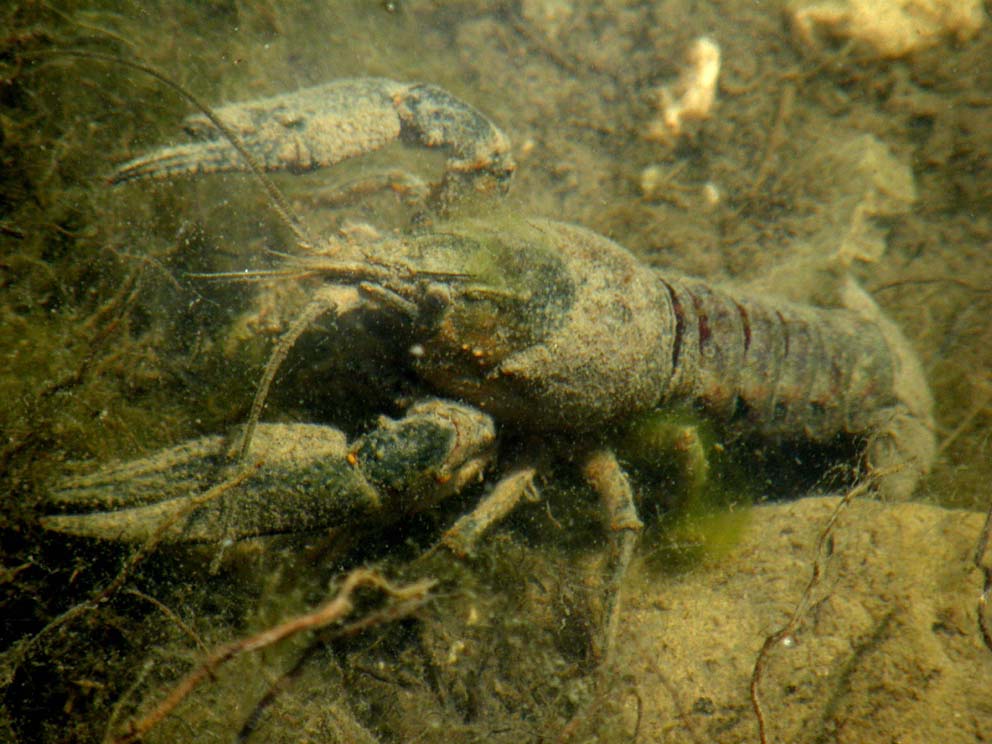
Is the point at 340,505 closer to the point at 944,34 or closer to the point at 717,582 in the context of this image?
the point at 717,582

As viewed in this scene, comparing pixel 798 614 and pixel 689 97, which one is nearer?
pixel 798 614

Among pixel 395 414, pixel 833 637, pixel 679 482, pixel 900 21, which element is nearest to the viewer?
pixel 833 637

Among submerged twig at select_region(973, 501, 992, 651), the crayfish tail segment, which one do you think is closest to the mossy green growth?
the crayfish tail segment

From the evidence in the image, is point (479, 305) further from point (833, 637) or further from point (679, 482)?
point (833, 637)

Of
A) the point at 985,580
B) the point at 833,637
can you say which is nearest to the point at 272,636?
the point at 833,637

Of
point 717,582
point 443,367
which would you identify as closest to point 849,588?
point 717,582

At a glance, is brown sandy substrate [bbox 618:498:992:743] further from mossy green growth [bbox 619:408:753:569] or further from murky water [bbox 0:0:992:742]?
mossy green growth [bbox 619:408:753:569]
